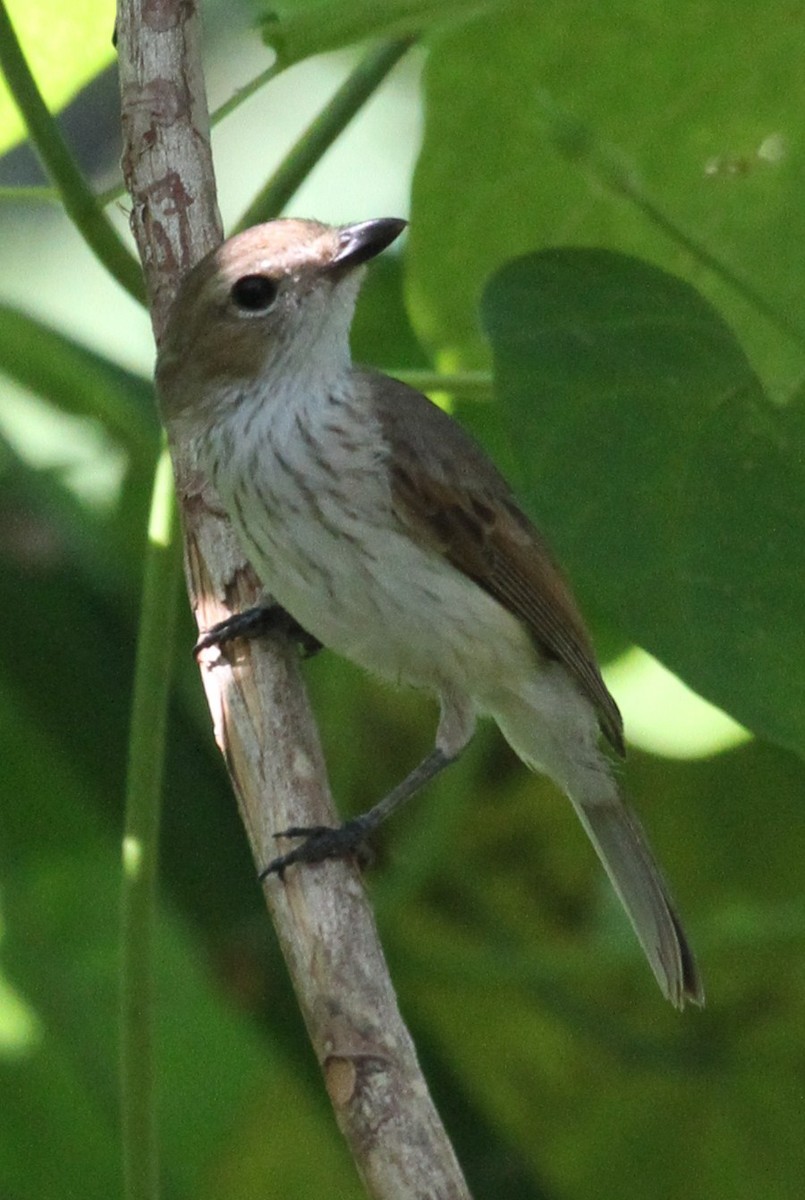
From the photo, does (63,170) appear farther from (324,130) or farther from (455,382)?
(455,382)

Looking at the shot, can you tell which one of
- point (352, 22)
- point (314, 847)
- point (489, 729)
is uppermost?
point (352, 22)

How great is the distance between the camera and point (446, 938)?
328 cm

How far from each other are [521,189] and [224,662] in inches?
39.4

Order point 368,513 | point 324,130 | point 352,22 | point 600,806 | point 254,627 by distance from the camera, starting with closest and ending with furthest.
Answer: point 352,22
point 324,130
point 254,627
point 368,513
point 600,806

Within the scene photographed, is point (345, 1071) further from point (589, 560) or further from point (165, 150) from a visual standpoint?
point (165, 150)

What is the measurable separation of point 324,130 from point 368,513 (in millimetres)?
635

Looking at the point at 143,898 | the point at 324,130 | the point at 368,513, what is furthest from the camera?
the point at 368,513

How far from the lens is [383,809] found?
2779 mm

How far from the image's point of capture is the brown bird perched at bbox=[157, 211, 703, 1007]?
2727mm

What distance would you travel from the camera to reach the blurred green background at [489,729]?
A: 7.63 ft

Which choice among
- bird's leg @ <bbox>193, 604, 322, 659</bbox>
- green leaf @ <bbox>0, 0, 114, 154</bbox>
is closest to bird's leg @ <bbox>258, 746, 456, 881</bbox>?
bird's leg @ <bbox>193, 604, 322, 659</bbox>

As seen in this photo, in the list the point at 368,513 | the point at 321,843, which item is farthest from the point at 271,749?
the point at 368,513

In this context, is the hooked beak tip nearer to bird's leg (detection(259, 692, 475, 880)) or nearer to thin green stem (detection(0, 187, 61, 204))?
thin green stem (detection(0, 187, 61, 204))

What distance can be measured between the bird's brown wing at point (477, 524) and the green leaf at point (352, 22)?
68cm
